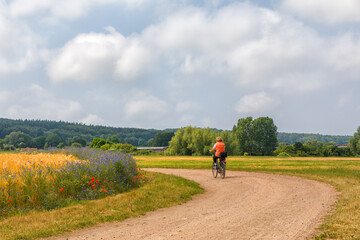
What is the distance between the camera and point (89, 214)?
9695mm

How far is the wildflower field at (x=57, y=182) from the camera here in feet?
35.1

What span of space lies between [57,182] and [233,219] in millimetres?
6970

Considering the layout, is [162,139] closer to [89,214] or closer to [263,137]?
[263,137]

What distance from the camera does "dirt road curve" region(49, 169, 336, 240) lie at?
297 inches

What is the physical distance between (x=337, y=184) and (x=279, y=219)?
31.6ft

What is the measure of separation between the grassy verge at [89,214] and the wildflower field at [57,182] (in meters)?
0.92

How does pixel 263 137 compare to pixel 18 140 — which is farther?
pixel 18 140

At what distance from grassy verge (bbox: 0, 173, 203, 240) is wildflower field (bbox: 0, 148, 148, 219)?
92cm

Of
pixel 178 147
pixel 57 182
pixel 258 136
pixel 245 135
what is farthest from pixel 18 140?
pixel 57 182

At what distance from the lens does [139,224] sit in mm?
8781

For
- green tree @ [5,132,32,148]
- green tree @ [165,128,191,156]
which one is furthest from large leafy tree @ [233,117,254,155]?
green tree @ [5,132,32,148]

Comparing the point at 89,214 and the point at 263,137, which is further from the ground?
the point at 263,137

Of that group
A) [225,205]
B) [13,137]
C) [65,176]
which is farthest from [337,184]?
[13,137]

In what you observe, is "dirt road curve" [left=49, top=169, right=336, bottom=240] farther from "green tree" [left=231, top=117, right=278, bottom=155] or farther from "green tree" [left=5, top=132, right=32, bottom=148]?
"green tree" [left=5, top=132, right=32, bottom=148]
